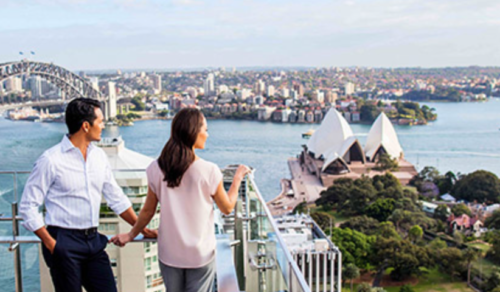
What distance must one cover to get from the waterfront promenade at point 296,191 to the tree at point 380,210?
144 centimetres

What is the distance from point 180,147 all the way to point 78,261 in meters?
0.22

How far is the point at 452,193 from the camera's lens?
964cm

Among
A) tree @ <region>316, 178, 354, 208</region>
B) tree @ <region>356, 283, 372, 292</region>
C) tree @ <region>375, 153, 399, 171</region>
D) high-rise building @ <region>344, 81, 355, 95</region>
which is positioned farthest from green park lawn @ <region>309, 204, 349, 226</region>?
high-rise building @ <region>344, 81, 355, 95</region>

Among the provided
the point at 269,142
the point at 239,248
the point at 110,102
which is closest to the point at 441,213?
the point at 239,248

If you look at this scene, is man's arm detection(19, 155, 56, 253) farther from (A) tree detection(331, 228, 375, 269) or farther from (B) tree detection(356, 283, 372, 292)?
(A) tree detection(331, 228, 375, 269)

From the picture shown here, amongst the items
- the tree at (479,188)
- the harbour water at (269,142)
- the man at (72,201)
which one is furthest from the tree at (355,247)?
the man at (72,201)

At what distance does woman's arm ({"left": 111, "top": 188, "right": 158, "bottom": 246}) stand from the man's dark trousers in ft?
0.08

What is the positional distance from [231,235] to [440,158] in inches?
571

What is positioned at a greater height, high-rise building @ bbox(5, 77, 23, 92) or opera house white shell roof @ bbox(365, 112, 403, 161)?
high-rise building @ bbox(5, 77, 23, 92)

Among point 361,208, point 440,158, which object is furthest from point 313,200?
point 440,158

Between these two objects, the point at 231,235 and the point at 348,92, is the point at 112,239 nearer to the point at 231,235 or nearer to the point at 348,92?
the point at 231,235

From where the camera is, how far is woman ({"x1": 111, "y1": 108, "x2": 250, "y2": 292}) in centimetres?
70

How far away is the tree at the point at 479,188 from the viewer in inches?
353

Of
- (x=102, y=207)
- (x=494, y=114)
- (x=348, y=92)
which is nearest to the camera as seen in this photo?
(x=102, y=207)
